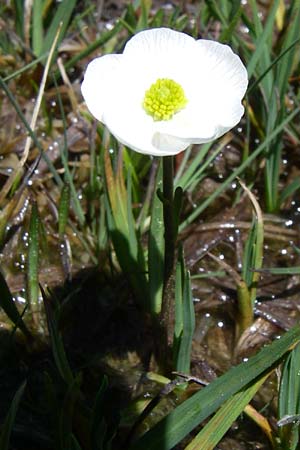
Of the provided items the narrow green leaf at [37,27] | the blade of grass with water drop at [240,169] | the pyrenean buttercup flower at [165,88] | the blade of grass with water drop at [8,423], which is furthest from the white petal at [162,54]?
the narrow green leaf at [37,27]

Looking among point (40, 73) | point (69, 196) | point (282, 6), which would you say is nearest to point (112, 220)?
point (69, 196)

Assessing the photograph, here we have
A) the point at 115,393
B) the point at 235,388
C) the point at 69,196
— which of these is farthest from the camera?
the point at 69,196

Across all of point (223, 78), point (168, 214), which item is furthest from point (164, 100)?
point (168, 214)

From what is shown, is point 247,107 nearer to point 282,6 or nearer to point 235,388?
point 282,6

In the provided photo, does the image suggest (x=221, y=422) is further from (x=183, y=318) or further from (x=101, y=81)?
(x=101, y=81)

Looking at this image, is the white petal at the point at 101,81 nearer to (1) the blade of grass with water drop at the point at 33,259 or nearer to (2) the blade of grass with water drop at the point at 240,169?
(1) the blade of grass with water drop at the point at 33,259
